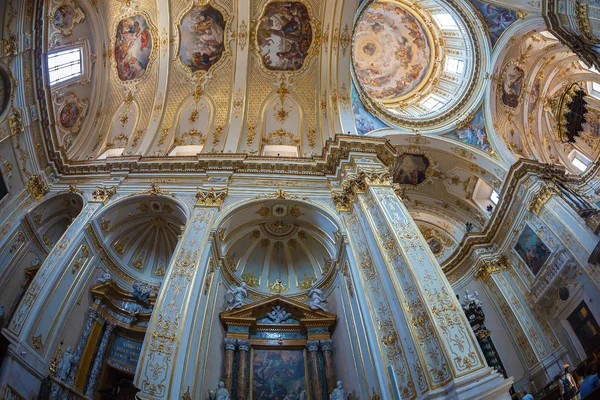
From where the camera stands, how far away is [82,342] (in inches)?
406

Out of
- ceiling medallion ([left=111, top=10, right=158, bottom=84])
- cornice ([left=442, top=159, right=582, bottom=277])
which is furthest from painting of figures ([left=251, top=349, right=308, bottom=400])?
ceiling medallion ([left=111, top=10, right=158, bottom=84])

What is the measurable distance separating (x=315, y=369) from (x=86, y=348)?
6.37 metres

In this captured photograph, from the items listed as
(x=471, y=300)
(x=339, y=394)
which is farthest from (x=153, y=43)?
(x=471, y=300)

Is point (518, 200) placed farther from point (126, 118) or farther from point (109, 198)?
point (126, 118)

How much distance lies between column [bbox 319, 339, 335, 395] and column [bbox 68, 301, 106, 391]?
6380mm

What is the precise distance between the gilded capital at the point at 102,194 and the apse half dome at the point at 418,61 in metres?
11.4

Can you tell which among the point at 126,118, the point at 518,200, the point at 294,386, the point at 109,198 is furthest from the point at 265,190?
the point at 518,200

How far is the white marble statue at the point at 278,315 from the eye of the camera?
37.6 ft

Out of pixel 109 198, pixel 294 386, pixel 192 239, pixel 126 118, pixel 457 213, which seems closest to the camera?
pixel 294 386

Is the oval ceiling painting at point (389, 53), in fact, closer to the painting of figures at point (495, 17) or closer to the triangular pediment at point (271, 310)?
the painting of figures at point (495, 17)

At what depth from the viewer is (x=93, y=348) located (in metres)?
10.5

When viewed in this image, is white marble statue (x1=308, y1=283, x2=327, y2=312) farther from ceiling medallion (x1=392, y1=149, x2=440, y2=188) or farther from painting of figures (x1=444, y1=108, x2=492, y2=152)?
painting of figures (x1=444, y1=108, x2=492, y2=152)

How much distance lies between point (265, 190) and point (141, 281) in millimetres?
5331

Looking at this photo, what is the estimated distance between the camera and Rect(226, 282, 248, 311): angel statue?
11355 mm
